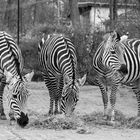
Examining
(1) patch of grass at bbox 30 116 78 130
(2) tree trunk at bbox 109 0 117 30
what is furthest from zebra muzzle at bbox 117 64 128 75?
(2) tree trunk at bbox 109 0 117 30

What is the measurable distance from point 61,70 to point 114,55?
4.35ft

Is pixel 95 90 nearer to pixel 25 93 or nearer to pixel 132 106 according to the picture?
pixel 132 106

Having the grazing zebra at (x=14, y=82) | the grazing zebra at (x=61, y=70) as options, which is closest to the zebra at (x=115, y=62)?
the grazing zebra at (x=61, y=70)

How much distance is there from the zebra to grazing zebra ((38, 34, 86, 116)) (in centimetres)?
73

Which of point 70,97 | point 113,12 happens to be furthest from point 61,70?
point 113,12

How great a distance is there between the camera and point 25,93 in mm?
8164

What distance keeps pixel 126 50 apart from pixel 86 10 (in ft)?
94.5

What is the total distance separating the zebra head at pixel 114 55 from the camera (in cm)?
934

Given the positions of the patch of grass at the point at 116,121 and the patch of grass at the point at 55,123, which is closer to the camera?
the patch of grass at the point at 55,123

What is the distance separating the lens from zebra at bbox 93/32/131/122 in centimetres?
936

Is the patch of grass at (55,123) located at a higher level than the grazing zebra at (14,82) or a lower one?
lower

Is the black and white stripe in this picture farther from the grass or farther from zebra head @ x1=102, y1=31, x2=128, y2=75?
the grass

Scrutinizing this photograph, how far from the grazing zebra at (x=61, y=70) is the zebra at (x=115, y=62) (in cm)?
73

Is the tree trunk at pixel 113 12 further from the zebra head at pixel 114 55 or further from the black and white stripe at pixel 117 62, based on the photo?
the zebra head at pixel 114 55
